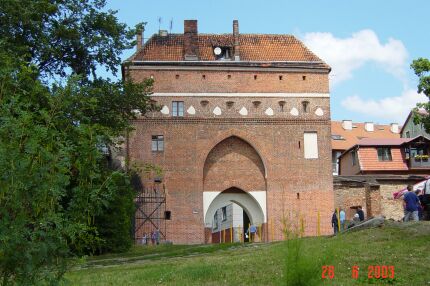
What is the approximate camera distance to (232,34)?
37344 mm

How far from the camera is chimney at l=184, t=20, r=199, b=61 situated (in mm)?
35312

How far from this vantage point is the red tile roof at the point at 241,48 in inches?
1395

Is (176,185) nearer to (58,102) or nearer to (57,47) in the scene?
(57,47)

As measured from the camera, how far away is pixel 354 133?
64188 millimetres

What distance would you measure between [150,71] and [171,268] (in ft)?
74.5

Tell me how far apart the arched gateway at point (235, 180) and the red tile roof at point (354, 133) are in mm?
26034

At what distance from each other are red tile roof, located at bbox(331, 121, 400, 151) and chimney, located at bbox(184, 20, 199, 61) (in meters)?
26.1

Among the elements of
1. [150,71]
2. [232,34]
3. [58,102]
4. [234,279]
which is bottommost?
[234,279]

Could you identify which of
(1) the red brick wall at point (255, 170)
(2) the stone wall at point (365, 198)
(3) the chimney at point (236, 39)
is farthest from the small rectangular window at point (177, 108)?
(2) the stone wall at point (365, 198)

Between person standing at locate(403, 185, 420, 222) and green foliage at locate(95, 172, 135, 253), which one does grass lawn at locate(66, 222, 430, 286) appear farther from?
green foliage at locate(95, 172, 135, 253)

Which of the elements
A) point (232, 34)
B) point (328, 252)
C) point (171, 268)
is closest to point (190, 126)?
point (232, 34)

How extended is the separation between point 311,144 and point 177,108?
7.08 meters
